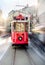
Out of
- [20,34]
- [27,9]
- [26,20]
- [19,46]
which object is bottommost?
[19,46]

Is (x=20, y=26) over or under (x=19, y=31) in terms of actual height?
over

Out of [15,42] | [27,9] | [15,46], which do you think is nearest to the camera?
[15,42]

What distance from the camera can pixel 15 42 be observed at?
33.9 feet

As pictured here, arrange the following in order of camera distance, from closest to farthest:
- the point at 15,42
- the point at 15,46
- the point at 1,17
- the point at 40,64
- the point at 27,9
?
the point at 40,64 → the point at 15,42 → the point at 15,46 → the point at 27,9 → the point at 1,17

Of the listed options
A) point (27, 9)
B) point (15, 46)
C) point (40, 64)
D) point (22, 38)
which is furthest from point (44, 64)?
point (27, 9)

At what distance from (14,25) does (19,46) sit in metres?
1.60

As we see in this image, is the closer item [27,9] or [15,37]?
[15,37]

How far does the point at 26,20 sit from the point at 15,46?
181cm

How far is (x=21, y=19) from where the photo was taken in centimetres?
1068

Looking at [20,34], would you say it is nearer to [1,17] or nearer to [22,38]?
[22,38]

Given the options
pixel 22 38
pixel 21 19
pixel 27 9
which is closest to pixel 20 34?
pixel 22 38

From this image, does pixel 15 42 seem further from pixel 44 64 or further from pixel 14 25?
pixel 44 64

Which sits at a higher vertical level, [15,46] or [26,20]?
[26,20]

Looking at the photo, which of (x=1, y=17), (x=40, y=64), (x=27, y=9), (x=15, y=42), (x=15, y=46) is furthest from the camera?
(x=1, y=17)
